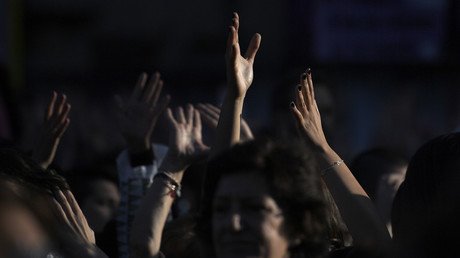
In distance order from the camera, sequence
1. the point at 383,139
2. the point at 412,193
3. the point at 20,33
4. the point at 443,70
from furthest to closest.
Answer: the point at 443,70 < the point at 20,33 < the point at 383,139 < the point at 412,193

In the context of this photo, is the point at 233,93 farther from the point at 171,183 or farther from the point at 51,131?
the point at 51,131

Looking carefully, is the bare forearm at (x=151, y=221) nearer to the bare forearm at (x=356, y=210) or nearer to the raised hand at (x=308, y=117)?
the raised hand at (x=308, y=117)

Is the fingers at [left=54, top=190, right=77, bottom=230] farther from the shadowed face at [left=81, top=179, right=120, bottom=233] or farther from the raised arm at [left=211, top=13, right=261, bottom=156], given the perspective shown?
the shadowed face at [left=81, top=179, right=120, bottom=233]

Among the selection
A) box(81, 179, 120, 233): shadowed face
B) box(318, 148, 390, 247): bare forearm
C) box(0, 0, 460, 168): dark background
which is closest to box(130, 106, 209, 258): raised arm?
box(318, 148, 390, 247): bare forearm

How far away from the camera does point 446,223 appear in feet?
11.1

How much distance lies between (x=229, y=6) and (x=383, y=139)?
32.6 feet

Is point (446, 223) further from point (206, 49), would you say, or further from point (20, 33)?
point (206, 49)

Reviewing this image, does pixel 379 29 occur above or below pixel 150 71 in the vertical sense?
above

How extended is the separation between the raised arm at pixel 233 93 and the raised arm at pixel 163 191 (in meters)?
0.34

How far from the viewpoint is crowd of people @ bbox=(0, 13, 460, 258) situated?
3.71 meters

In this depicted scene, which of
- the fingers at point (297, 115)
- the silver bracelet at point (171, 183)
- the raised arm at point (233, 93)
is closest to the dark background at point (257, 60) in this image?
the silver bracelet at point (171, 183)

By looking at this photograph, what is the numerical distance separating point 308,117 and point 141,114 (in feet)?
4.93

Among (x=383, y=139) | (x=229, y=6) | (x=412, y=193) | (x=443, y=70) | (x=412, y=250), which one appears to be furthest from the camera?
(x=229, y=6)

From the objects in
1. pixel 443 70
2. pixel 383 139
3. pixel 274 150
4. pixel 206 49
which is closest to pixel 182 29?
pixel 206 49
